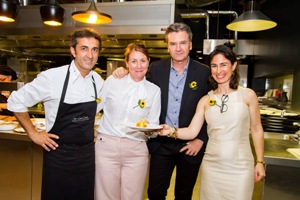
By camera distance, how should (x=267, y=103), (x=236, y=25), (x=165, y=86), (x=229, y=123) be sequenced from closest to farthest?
(x=229, y=123)
(x=165, y=86)
(x=236, y=25)
(x=267, y=103)

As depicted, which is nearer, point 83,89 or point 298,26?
point 83,89

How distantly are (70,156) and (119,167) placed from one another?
370 millimetres

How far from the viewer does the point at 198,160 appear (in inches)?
83.5

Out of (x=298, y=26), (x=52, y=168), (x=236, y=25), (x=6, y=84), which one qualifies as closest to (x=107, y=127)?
(x=52, y=168)

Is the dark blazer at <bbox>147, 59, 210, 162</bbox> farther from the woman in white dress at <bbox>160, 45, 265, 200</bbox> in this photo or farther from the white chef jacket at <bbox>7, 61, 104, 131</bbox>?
the white chef jacket at <bbox>7, 61, 104, 131</bbox>

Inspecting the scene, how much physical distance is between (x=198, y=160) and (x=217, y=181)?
0.33 meters

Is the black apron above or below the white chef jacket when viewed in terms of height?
below

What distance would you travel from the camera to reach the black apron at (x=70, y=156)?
6.10 ft

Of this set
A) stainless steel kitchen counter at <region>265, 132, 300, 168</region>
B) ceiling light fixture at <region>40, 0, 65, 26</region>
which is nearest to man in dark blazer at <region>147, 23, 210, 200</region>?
stainless steel kitchen counter at <region>265, 132, 300, 168</region>

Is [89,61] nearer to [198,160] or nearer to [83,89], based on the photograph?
[83,89]

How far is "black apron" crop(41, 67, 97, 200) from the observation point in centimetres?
186

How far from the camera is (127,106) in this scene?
193 cm

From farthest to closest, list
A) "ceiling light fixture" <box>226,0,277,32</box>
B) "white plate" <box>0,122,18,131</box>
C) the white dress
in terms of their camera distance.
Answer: "ceiling light fixture" <box>226,0,277,32</box>
"white plate" <box>0,122,18,131</box>
the white dress

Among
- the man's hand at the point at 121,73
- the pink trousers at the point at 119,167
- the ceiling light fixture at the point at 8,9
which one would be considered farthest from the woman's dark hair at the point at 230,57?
the ceiling light fixture at the point at 8,9
